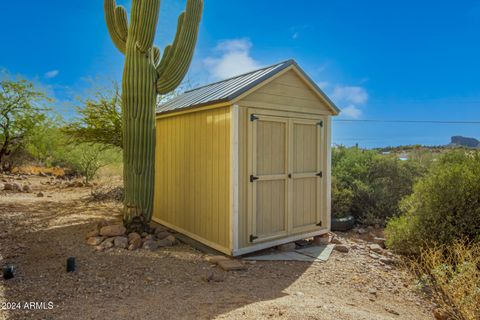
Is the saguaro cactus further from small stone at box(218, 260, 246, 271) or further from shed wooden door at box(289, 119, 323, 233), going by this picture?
shed wooden door at box(289, 119, 323, 233)

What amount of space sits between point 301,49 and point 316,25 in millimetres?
1143

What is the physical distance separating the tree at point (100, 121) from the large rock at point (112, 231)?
408 cm

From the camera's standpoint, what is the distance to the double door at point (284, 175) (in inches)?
167

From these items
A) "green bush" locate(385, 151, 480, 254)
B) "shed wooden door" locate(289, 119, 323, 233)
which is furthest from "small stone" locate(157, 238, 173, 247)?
"green bush" locate(385, 151, 480, 254)

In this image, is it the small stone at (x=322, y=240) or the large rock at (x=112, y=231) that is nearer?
the large rock at (x=112, y=231)

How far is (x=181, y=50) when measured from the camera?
4797mm

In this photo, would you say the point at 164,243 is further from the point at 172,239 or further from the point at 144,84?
the point at 144,84

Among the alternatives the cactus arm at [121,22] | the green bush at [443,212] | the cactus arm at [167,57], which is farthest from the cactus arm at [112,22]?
the green bush at [443,212]

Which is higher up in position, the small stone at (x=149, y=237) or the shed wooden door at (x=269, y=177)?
the shed wooden door at (x=269, y=177)

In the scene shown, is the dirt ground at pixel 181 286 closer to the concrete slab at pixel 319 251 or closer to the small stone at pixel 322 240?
the concrete slab at pixel 319 251

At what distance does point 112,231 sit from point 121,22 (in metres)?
3.61

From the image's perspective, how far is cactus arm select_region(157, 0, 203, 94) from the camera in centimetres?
478

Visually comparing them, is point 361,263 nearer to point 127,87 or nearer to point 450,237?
point 450,237

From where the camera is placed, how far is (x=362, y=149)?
8547mm
